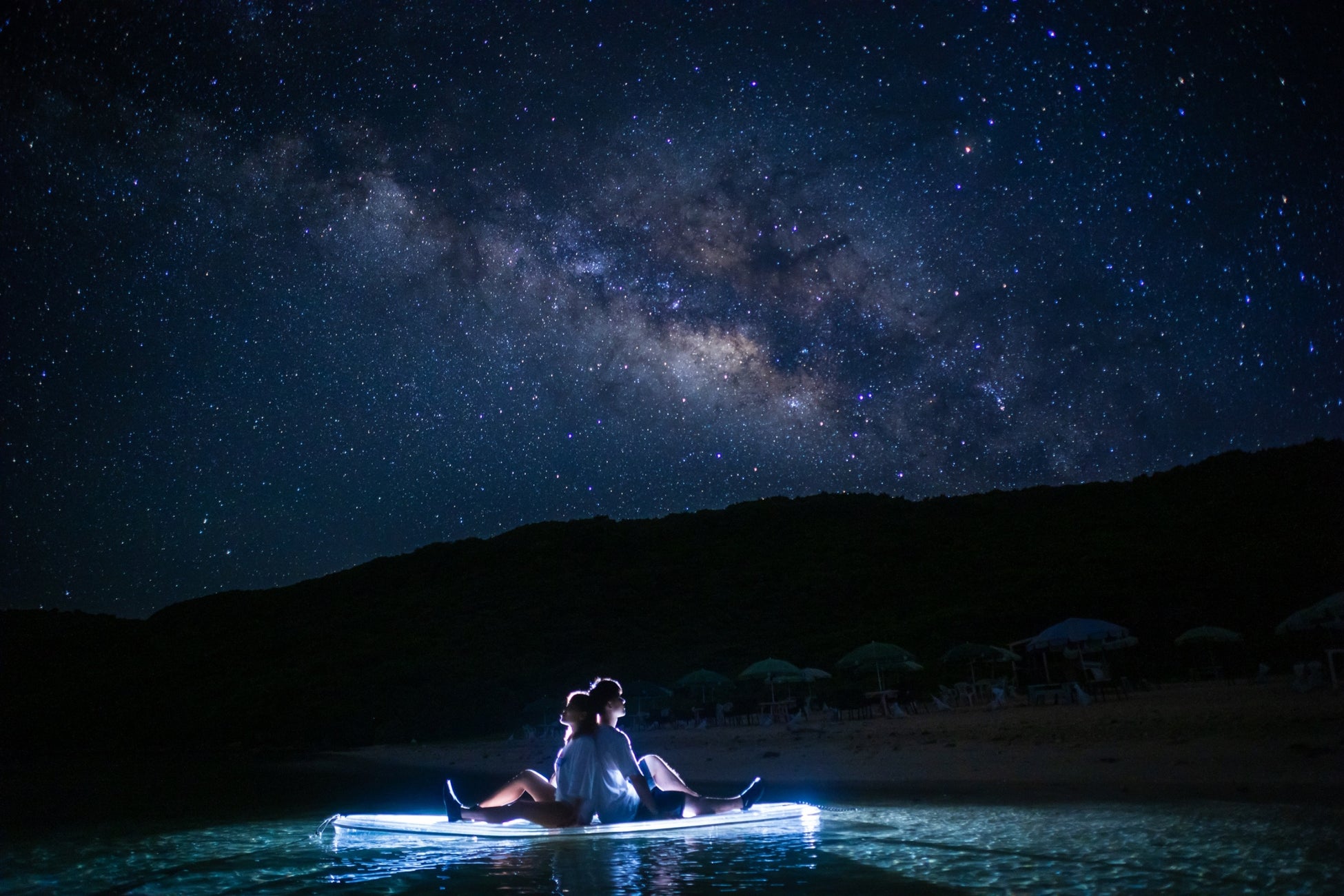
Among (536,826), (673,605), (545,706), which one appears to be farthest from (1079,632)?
(673,605)

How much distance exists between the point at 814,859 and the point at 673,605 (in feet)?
162

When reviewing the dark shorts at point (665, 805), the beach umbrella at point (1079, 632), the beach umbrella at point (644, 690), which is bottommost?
the beach umbrella at point (644, 690)

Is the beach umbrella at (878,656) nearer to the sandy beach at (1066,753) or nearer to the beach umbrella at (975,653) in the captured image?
the beach umbrella at (975,653)

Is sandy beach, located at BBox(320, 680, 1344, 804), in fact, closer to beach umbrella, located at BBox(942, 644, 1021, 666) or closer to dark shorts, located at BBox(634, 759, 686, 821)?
beach umbrella, located at BBox(942, 644, 1021, 666)

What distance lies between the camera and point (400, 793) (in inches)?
669

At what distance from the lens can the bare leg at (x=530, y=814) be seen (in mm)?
7598

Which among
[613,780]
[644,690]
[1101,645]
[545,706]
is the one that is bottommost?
[545,706]

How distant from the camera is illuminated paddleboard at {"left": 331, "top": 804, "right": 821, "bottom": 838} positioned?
24.4 feet

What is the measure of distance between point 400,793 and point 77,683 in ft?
180

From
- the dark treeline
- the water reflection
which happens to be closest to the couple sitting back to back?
the water reflection

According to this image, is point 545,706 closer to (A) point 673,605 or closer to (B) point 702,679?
(B) point 702,679

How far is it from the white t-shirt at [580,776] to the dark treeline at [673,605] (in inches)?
1059

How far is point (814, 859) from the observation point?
625 centimetres

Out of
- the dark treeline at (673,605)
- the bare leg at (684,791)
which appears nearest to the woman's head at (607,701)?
the bare leg at (684,791)
